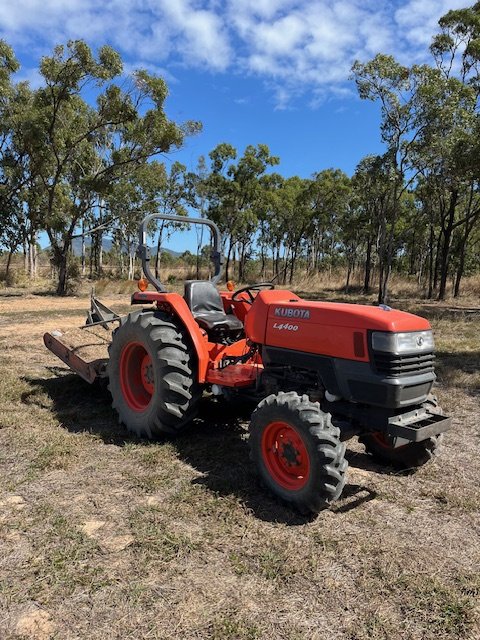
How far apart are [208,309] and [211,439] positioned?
1157mm

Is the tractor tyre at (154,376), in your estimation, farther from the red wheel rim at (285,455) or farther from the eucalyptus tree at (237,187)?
the eucalyptus tree at (237,187)

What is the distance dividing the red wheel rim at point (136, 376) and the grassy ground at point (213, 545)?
0.31 m

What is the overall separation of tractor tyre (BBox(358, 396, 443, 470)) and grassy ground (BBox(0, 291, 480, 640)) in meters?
0.09

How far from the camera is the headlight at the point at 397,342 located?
119 inches

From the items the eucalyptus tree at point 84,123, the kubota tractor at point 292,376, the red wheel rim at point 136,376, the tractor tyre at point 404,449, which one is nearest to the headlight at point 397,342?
the kubota tractor at point 292,376

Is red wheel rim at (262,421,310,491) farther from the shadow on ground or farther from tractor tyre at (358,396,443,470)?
tractor tyre at (358,396,443,470)

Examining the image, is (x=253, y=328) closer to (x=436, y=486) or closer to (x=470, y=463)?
(x=436, y=486)

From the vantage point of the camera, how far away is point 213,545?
8.93 feet

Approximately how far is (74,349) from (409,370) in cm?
359

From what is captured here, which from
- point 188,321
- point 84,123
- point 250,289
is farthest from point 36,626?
point 84,123

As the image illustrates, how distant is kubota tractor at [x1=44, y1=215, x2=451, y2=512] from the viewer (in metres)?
3.03

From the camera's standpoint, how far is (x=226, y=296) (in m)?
4.96

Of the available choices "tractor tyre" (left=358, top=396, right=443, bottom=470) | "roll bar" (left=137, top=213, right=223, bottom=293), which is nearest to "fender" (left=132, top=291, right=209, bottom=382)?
"roll bar" (left=137, top=213, right=223, bottom=293)

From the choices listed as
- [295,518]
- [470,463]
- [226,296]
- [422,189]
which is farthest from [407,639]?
[422,189]
